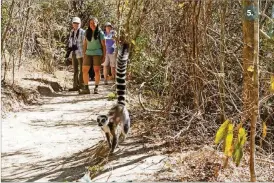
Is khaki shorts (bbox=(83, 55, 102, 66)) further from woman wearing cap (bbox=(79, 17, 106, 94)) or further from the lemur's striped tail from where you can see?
the lemur's striped tail

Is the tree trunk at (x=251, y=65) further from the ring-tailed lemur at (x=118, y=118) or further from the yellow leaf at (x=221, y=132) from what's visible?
the ring-tailed lemur at (x=118, y=118)

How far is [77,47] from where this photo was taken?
902 centimetres

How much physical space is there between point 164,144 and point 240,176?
1.08 metres

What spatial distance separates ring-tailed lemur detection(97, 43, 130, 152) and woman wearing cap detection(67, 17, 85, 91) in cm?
324

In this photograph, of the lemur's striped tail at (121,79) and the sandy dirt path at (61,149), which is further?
the lemur's striped tail at (121,79)

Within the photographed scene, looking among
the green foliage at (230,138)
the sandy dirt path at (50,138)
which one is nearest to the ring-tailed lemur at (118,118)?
the sandy dirt path at (50,138)

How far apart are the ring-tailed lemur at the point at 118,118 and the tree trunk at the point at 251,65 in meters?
1.68

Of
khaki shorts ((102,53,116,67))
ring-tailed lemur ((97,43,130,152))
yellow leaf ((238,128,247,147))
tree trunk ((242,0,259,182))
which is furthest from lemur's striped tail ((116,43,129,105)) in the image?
khaki shorts ((102,53,116,67))

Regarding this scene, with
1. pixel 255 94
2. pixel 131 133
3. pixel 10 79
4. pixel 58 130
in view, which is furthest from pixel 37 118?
pixel 255 94

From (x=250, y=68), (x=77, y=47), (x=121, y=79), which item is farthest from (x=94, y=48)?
(x=250, y=68)

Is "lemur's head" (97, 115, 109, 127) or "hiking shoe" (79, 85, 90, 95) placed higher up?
"hiking shoe" (79, 85, 90, 95)

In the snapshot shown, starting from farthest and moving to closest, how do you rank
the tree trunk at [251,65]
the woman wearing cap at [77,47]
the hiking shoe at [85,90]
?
the woman wearing cap at [77,47], the hiking shoe at [85,90], the tree trunk at [251,65]

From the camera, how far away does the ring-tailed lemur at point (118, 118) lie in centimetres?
525

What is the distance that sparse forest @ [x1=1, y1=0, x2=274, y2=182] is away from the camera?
4.16 m
